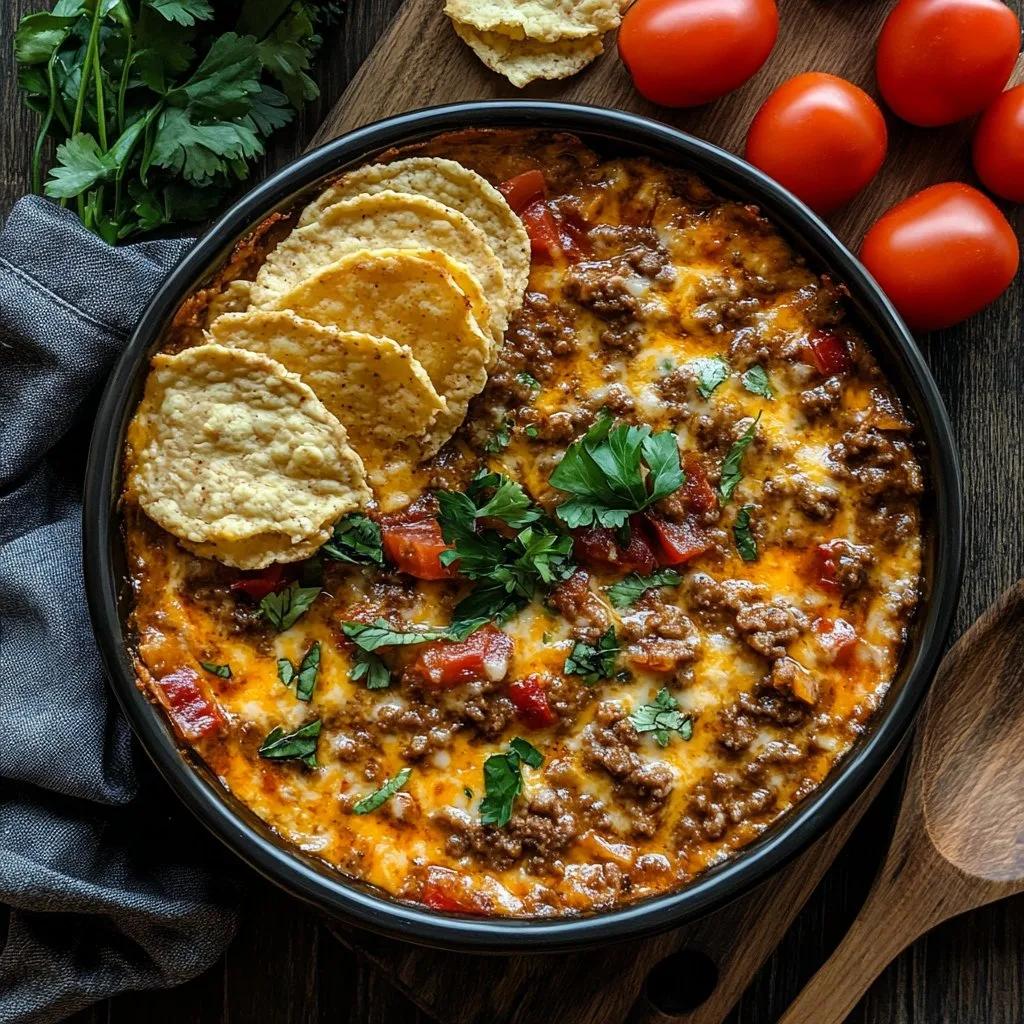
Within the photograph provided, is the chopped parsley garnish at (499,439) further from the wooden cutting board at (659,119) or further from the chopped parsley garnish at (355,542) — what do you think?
the wooden cutting board at (659,119)

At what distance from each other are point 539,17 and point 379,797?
81.8 inches

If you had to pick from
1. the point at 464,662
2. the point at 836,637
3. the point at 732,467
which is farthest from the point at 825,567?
the point at 464,662

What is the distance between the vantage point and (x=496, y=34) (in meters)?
3.17

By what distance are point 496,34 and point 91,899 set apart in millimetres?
2527

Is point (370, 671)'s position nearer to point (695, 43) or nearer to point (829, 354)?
point (829, 354)

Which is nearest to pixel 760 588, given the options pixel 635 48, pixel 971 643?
pixel 971 643

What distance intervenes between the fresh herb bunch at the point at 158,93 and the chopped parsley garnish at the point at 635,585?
1.53 metres

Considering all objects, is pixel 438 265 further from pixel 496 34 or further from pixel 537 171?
pixel 496 34

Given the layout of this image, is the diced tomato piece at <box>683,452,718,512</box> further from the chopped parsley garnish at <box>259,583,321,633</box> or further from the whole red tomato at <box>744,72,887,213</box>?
the chopped parsley garnish at <box>259,583,321,633</box>

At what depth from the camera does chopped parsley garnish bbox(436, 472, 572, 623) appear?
113 inches

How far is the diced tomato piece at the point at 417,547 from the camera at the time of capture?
290cm

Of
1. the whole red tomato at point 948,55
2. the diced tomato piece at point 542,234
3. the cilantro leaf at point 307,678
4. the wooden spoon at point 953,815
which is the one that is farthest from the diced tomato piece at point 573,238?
the wooden spoon at point 953,815

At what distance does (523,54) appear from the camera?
10.5 ft

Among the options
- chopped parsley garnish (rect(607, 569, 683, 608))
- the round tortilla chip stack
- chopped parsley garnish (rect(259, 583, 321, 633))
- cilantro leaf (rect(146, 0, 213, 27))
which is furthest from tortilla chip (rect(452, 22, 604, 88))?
chopped parsley garnish (rect(259, 583, 321, 633))
